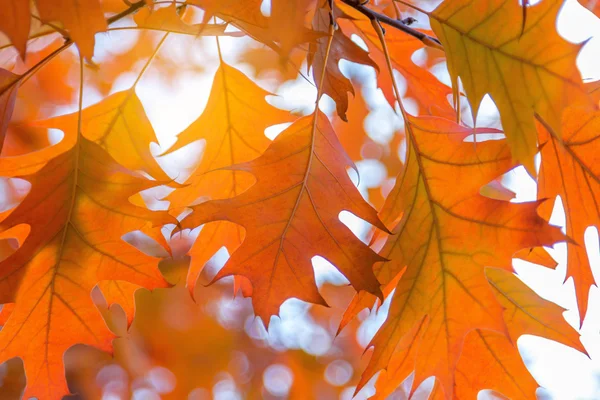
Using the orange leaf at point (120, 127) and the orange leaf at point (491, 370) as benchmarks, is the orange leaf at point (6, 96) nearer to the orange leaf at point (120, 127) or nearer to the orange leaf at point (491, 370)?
the orange leaf at point (120, 127)

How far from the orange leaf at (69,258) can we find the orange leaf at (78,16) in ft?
0.70

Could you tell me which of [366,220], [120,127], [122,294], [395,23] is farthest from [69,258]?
[395,23]

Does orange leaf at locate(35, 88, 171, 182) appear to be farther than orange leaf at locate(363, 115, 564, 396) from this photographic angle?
Yes

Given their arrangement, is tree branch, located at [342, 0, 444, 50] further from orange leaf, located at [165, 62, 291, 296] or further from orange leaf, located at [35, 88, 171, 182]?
orange leaf, located at [35, 88, 171, 182]

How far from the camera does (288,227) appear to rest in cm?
62

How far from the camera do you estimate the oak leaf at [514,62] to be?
0.47 m

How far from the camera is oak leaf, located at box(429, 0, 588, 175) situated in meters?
0.47

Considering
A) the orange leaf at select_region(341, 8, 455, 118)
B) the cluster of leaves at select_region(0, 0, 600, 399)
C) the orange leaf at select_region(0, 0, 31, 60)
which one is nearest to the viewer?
the orange leaf at select_region(0, 0, 31, 60)

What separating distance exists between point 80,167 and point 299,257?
287 mm

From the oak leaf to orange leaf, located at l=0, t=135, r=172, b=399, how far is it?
1.22 feet

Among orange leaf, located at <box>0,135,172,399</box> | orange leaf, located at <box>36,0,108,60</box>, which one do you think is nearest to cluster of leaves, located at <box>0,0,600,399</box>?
orange leaf, located at <box>0,135,172,399</box>

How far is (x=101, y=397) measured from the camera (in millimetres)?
2533

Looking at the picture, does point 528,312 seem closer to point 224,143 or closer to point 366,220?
point 366,220

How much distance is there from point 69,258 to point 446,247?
1.45 feet
